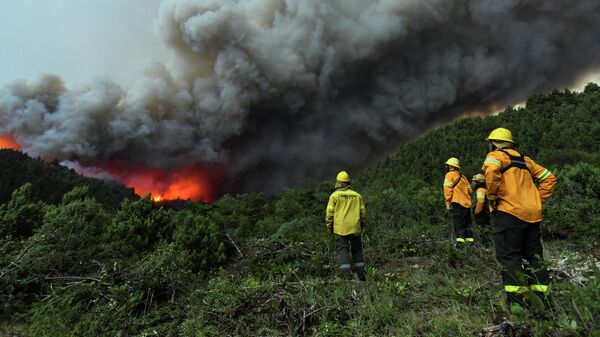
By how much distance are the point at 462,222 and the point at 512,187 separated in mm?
4105

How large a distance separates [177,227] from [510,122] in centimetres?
7492

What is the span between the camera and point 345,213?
5.68m

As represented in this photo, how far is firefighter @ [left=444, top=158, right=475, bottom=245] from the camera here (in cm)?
697

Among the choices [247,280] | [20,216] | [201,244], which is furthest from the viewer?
[201,244]

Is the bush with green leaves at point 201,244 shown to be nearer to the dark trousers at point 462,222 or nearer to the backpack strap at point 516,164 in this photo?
the dark trousers at point 462,222

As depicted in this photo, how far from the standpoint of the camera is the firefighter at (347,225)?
18.4ft

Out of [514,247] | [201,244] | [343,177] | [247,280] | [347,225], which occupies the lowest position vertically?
[247,280]

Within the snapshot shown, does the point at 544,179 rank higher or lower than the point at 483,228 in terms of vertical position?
higher

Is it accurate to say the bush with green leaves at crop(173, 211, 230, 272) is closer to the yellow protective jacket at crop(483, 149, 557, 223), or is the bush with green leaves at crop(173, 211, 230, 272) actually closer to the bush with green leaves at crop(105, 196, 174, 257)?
the bush with green leaves at crop(105, 196, 174, 257)

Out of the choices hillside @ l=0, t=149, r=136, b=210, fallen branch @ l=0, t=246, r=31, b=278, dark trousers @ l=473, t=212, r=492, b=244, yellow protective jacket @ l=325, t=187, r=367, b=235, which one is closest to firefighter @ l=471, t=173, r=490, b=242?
dark trousers @ l=473, t=212, r=492, b=244

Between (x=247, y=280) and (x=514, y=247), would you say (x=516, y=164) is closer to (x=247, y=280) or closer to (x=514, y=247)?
(x=514, y=247)

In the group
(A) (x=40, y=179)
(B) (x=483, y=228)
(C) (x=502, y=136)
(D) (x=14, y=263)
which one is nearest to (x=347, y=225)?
(C) (x=502, y=136)

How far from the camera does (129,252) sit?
6.52 m

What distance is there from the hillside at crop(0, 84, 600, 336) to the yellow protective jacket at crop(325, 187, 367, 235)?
0.77m
